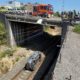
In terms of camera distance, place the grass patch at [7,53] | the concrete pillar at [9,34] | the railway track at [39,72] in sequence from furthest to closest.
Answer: the concrete pillar at [9,34], the grass patch at [7,53], the railway track at [39,72]

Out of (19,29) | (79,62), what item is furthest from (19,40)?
(79,62)

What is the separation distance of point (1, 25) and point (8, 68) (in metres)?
12.5

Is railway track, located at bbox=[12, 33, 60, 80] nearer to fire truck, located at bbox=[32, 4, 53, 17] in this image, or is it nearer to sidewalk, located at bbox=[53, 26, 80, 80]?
sidewalk, located at bbox=[53, 26, 80, 80]

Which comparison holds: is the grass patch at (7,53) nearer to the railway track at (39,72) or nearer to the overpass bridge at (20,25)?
the railway track at (39,72)

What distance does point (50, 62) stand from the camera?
32750 mm

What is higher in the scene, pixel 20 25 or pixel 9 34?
pixel 20 25

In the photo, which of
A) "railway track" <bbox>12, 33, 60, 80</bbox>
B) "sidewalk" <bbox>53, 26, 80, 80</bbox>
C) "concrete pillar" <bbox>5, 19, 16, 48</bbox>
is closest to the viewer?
"sidewalk" <bbox>53, 26, 80, 80</bbox>

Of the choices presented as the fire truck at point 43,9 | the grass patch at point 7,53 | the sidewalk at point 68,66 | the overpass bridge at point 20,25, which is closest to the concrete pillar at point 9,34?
the overpass bridge at point 20,25

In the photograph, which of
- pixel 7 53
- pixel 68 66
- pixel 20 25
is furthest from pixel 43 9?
pixel 68 66

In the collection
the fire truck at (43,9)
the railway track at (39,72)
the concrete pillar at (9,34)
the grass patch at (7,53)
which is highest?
the fire truck at (43,9)

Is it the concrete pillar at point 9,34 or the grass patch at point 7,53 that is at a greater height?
the concrete pillar at point 9,34

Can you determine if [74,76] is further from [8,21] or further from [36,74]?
[8,21]

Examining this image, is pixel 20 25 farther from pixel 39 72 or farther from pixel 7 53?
pixel 39 72

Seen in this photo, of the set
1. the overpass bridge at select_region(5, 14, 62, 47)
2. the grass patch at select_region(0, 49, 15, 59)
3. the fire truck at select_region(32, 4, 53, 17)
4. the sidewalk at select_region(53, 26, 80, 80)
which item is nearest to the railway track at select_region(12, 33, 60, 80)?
the grass patch at select_region(0, 49, 15, 59)
